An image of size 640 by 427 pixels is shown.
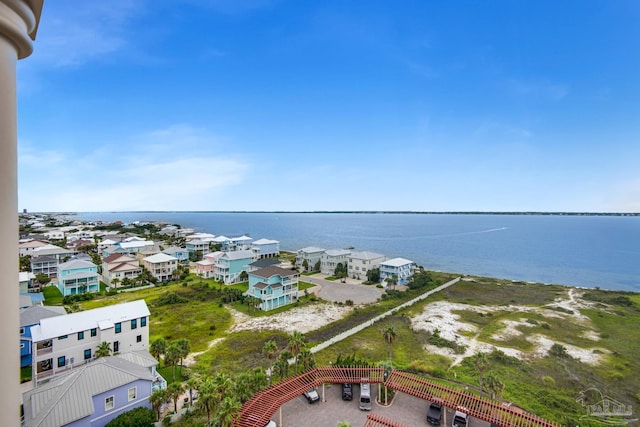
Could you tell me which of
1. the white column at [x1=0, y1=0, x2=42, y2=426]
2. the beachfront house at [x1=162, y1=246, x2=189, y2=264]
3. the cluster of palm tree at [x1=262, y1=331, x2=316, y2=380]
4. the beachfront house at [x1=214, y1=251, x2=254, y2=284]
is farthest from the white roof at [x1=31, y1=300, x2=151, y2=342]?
the beachfront house at [x1=162, y1=246, x2=189, y2=264]

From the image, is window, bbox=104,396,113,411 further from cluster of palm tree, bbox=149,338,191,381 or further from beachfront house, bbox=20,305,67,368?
beachfront house, bbox=20,305,67,368

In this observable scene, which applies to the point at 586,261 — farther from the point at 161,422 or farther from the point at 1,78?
the point at 1,78

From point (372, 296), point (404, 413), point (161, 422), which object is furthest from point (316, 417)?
point (372, 296)

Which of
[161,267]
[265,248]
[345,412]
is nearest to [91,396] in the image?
[345,412]

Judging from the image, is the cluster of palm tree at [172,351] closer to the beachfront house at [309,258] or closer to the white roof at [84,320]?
the white roof at [84,320]

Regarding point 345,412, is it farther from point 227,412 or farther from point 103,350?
point 103,350

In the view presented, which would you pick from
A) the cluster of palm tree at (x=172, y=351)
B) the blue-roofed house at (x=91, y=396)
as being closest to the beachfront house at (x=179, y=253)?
the cluster of palm tree at (x=172, y=351)
